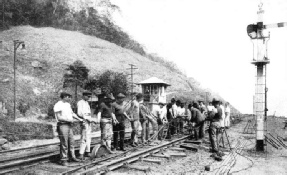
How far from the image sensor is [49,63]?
155 feet

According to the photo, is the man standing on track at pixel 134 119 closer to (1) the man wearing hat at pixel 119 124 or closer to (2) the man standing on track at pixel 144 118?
(2) the man standing on track at pixel 144 118

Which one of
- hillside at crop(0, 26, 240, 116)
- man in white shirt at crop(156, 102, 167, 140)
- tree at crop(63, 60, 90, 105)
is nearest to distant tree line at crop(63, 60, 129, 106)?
tree at crop(63, 60, 90, 105)

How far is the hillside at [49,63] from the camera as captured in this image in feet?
107

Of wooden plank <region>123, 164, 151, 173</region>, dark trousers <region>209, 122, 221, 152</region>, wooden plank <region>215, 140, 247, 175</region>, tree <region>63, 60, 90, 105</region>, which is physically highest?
tree <region>63, 60, 90, 105</region>

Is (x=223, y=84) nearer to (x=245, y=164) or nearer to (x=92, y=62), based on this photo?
(x=92, y=62)

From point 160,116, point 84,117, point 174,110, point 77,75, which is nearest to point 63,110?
point 84,117

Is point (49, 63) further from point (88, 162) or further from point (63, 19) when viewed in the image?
point (88, 162)

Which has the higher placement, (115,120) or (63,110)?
(63,110)

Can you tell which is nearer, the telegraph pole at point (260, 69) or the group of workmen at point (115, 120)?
the group of workmen at point (115, 120)

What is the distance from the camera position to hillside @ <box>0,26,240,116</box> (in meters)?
32.5

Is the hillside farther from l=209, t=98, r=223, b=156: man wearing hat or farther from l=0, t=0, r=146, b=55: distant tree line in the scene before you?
l=209, t=98, r=223, b=156: man wearing hat

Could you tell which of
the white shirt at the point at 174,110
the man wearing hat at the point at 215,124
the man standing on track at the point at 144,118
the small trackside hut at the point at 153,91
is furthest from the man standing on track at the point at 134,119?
the small trackside hut at the point at 153,91

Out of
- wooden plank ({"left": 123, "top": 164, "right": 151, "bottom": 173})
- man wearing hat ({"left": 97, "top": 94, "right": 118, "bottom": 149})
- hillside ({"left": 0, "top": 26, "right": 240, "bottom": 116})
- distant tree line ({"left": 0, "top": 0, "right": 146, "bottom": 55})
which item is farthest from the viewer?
distant tree line ({"left": 0, "top": 0, "right": 146, "bottom": 55})

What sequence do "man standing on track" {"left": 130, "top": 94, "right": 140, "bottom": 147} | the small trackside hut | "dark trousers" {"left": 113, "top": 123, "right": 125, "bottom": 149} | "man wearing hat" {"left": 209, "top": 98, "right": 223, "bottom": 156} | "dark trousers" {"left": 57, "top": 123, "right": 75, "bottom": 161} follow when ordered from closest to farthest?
"dark trousers" {"left": 57, "top": 123, "right": 75, "bottom": 161}, "dark trousers" {"left": 113, "top": 123, "right": 125, "bottom": 149}, "man wearing hat" {"left": 209, "top": 98, "right": 223, "bottom": 156}, "man standing on track" {"left": 130, "top": 94, "right": 140, "bottom": 147}, the small trackside hut
